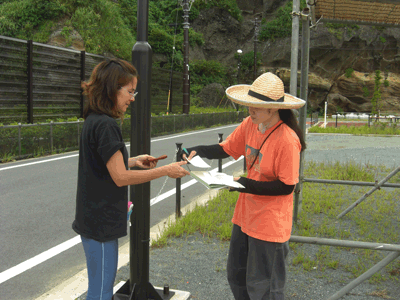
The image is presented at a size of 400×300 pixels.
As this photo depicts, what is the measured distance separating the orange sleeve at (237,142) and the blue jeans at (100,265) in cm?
112

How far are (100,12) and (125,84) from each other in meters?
25.9

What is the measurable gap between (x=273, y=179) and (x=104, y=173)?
1046 mm

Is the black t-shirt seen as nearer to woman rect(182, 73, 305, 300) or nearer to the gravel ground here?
woman rect(182, 73, 305, 300)

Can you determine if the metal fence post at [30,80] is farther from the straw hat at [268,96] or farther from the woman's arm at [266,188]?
the woman's arm at [266,188]

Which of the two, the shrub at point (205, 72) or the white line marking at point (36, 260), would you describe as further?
the shrub at point (205, 72)

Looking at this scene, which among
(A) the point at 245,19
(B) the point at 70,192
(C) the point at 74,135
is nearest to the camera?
(B) the point at 70,192

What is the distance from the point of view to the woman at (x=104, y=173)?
236 cm

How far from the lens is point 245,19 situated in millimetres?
61531

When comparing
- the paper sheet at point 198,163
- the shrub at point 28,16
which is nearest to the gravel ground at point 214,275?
the paper sheet at point 198,163

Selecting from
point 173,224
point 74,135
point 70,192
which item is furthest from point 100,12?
point 173,224

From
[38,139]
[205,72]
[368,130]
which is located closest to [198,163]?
[38,139]

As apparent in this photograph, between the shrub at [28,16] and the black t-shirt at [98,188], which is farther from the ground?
the shrub at [28,16]

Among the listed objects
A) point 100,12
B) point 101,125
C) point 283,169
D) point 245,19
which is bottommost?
point 283,169

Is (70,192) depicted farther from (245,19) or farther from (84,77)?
(245,19)
